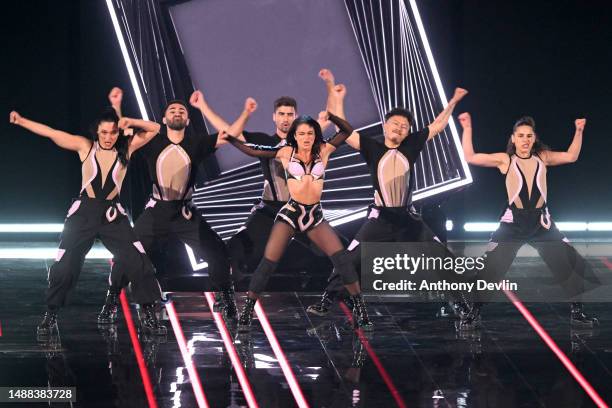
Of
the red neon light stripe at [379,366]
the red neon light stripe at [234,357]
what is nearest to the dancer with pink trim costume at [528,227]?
the red neon light stripe at [379,366]

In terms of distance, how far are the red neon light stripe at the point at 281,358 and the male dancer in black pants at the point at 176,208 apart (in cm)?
28

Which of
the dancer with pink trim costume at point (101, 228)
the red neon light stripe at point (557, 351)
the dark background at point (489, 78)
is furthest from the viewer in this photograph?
the dark background at point (489, 78)

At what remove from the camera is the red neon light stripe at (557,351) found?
6445mm

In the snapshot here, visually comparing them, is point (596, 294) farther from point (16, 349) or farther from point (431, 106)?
point (16, 349)

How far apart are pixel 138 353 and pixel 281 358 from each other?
913 millimetres

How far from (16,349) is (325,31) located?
3.72 m

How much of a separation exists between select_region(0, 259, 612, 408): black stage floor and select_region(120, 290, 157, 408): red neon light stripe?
2 cm

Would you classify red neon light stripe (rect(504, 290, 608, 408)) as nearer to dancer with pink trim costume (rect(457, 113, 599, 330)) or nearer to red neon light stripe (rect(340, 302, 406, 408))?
dancer with pink trim costume (rect(457, 113, 599, 330))

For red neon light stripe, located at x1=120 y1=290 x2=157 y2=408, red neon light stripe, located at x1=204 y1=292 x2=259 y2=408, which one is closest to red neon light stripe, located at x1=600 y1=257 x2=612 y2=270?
red neon light stripe, located at x1=204 y1=292 x2=259 y2=408

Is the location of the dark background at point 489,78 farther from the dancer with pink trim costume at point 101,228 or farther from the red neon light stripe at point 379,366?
the dancer with pink trim costume at point 101,228

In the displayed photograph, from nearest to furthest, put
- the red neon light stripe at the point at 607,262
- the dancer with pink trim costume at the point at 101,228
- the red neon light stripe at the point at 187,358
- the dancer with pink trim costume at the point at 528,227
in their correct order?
the red neon light stripe at the point at 187,358, the dancer with pink trim costume at the point at 101,228, the dancer with pink trim costume at the point at 528,227, the red neon light stripe at the point at 607,262

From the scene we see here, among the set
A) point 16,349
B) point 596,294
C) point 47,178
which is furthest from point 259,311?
point 47,178

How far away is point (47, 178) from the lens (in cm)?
1162

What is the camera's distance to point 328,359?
23.5 ft
